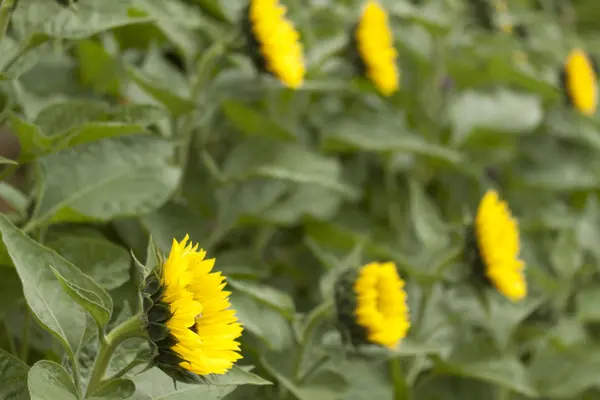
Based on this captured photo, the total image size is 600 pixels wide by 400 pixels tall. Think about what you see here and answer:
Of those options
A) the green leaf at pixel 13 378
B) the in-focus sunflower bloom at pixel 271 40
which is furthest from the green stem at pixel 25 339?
the in-focus sunflower bloom at pixel 271 40

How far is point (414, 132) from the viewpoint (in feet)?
3.37

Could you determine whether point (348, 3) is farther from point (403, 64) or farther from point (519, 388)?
point (519, 388)

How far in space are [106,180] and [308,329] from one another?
0.74 feet

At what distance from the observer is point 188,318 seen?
0.40 m

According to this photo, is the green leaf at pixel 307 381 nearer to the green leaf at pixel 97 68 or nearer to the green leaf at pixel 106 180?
the green leaf at pixel 106 180

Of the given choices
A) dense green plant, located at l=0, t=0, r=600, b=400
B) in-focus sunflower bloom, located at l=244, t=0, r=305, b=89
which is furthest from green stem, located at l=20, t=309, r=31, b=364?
in-focus sunflower bloom, located at l=244, t=0, r=305, b=89

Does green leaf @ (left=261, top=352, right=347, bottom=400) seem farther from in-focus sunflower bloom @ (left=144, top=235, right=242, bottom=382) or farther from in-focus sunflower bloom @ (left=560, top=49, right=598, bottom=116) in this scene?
in-focus sunflower bloom @ (left=560, top=49, right=598, bottom=116)

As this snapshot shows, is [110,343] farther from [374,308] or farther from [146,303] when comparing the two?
[374,308]

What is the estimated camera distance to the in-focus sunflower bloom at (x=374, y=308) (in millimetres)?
596

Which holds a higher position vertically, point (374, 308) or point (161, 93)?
point (161, 93)

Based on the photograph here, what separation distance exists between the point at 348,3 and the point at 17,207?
27.9 inches

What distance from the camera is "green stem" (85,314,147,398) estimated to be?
0.43m

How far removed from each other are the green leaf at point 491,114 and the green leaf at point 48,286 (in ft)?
2.32

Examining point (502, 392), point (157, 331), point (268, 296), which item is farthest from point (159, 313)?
point (502, 392)
